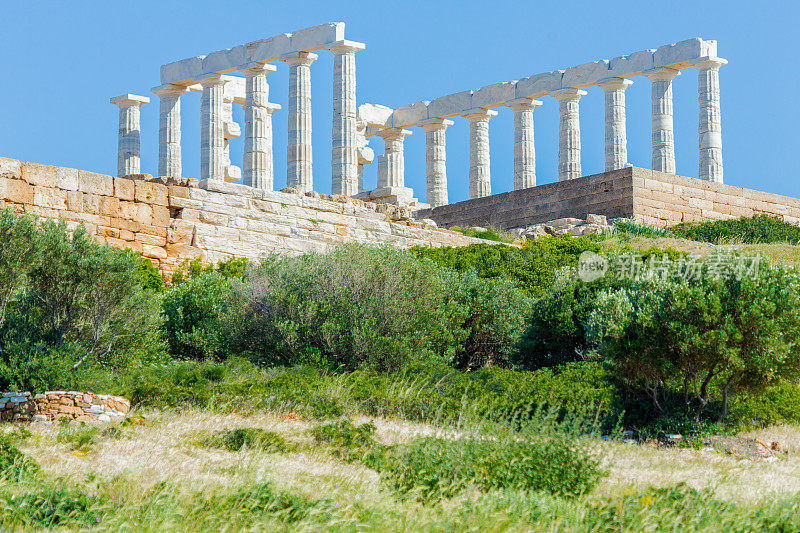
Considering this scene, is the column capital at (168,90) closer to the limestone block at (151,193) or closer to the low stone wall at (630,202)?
the low stone wall at (630,202)

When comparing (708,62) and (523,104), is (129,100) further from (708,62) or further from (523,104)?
(708,62)

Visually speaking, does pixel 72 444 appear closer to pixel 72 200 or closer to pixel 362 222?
pixel 72 200

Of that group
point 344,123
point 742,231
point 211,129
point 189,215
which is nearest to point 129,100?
point 211,129

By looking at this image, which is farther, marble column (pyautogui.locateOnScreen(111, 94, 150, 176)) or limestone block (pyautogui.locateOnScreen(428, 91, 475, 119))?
limestone block (pyautogui.locateOnScreen(428, 91, 475, 119))

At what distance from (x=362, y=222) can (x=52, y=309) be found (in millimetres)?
11373

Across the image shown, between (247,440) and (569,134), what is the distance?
30173 mm

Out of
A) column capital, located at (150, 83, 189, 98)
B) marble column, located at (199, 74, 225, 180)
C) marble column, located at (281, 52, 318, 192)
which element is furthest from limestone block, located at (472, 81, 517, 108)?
column capital, located at (150, 83, 189, 98)

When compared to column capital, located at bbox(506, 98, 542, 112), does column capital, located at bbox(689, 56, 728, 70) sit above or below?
above

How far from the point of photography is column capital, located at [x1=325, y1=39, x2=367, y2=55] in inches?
1358

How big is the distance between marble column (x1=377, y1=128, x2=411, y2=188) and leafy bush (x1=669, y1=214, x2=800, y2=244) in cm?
1823

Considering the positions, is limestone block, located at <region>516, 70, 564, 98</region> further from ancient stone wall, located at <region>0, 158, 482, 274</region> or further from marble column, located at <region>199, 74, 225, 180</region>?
ancient stone wall, located at <region>0, 158, 482, 274</region>

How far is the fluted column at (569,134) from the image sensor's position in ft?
126

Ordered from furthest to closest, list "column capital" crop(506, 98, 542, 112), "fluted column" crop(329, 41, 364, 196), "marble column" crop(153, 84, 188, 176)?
"column capital" crop(506, 98, 542, 112), "marble column" crop(153, 84, 188, 176), "fluted column" crop(329, 41, 364, 196)

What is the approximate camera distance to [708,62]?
114ft
